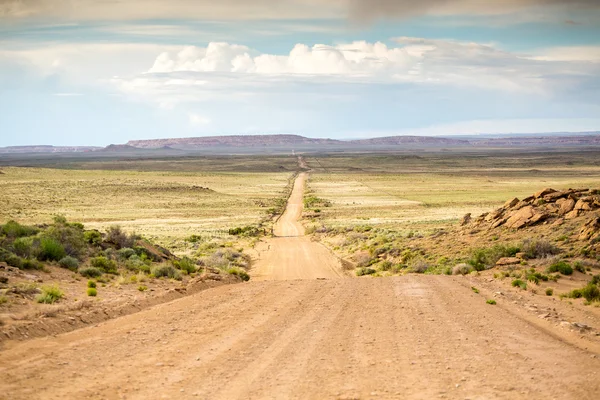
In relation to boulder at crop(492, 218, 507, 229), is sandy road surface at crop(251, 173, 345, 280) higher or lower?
lower

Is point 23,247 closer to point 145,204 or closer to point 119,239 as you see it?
point 119,239

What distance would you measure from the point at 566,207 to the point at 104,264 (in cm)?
2054

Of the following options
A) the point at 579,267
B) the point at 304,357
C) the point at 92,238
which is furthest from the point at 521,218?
the point at 304,357

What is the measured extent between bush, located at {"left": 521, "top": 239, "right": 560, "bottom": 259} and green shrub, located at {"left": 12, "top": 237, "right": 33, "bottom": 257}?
17498 mm

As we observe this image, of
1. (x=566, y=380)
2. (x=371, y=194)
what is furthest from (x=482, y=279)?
(x=371, y=194)

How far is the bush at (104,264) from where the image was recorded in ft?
63.6

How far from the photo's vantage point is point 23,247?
18.3 metres

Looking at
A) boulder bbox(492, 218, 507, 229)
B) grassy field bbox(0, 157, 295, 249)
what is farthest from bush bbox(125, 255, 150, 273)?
grassy field bbox(0, 157, 295, 249)

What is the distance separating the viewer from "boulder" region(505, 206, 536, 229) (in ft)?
95.1

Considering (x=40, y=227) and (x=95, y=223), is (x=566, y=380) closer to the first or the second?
(x=40, y=227)

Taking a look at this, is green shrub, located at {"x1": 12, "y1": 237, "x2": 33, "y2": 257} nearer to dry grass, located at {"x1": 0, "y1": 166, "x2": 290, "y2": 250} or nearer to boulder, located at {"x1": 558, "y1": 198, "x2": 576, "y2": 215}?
dry grass, located at {"x1": 0, "y1": 166, "x2": 290, "y2": 250}

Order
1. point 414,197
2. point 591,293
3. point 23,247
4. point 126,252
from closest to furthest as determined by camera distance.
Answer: point 591,293 → point 23,247 → point 126,252 → point 414,197

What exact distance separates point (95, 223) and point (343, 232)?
23.6m

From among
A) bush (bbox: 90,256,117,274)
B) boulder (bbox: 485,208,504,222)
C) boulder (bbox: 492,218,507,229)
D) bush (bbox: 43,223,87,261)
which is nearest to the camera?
bush (bbox: 90,256,117,274)
